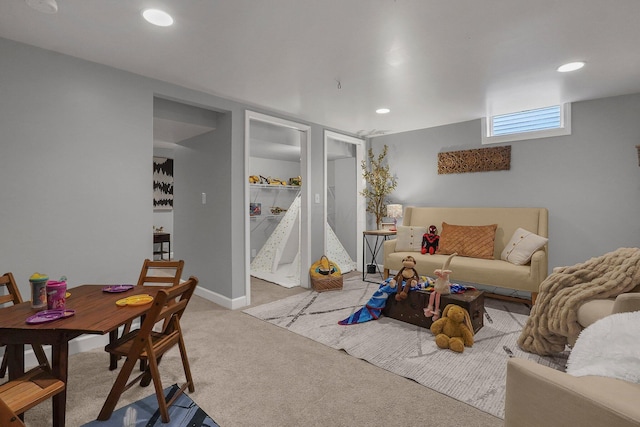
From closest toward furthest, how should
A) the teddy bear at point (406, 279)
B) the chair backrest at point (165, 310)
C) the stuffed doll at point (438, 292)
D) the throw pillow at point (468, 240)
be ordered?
1. the chair backrest at point (165, 310)
2. the stuffed doll at point (438, 292)
3. the teddy bear at point (406, 279)
4. the throw pillow at point (468, 240)

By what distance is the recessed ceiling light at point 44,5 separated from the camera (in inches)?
69.7

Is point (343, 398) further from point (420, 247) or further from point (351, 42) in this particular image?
point (420, 247)

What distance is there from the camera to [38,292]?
1.63 m

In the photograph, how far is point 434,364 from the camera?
2246mm

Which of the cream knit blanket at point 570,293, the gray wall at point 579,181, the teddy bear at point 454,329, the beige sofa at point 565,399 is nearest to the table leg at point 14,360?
the beige sofa at point 565,399

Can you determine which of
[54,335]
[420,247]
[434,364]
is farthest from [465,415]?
[420,247]

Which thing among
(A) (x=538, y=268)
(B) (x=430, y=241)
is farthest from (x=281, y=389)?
(B) (x=430, y=241)

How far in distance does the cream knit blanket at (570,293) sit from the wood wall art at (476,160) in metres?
2.05

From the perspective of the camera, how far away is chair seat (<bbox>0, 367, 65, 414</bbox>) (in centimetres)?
121

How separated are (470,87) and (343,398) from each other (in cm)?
298

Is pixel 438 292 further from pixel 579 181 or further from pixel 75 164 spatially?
pixel 75 164

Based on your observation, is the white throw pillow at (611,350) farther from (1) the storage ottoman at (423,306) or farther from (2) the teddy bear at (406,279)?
(2) the teddy bear at (406,279)

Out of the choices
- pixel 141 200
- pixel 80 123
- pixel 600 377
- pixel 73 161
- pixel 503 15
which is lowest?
pixel 600 377

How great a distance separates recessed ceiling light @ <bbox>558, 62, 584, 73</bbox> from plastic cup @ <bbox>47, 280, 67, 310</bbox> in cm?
383
